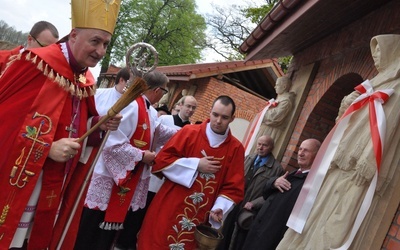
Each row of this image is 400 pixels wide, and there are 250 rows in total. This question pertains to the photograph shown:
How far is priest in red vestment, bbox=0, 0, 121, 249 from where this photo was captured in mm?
2066

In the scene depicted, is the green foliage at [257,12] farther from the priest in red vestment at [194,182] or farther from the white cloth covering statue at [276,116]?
the priest in red vestment at [194,182]

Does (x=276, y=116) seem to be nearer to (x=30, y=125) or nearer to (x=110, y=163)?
(x=110, y=163)

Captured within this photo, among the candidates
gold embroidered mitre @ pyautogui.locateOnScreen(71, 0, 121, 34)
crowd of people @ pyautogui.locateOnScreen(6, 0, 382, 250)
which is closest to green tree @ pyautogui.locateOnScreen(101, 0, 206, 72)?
crowd of people @ pyautogui.locateOnScreen(6, 0, 382, 250)

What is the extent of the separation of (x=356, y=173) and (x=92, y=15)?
2012 millimetres

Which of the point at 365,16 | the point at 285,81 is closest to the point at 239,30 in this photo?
the point at 285,81

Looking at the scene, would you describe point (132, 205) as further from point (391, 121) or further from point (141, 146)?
point (391, 121)

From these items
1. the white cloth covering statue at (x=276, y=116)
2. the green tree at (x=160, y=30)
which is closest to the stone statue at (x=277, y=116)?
the white cloth covering statue at (x=276, y=116)

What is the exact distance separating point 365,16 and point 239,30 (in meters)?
21.1

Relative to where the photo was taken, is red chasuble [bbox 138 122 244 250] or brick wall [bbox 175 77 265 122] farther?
brick wall [bbox 175 77 265 122]

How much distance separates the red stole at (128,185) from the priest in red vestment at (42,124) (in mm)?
1129

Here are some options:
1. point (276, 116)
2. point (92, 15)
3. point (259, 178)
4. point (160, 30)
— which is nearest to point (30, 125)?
point (92, 15)

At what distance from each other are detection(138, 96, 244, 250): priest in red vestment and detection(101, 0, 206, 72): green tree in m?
26.4

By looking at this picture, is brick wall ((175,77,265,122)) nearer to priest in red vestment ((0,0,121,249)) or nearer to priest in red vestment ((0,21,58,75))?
priest in red vestment ((0,21,58,75))

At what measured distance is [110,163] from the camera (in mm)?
3508
